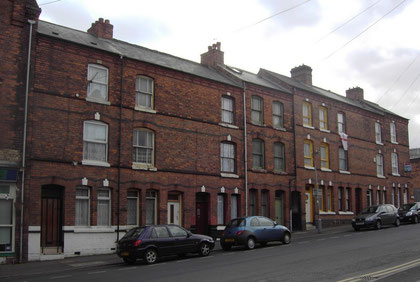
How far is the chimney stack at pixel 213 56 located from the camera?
32.2 metres

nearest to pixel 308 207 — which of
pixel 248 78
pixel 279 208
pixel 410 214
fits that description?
pixel 279 208

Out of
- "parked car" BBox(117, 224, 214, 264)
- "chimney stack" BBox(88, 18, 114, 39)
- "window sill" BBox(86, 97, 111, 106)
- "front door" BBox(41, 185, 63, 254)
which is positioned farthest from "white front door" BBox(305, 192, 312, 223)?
"front door" BBox(41, 185, 63, 254)

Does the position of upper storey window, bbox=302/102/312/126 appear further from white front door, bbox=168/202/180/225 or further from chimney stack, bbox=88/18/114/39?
chimney stack, bbox=88/18/114/39

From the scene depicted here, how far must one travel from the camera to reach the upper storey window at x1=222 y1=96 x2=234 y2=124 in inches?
1120

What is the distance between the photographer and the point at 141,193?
23.6 m

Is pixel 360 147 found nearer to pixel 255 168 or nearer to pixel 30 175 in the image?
pixel 255 168

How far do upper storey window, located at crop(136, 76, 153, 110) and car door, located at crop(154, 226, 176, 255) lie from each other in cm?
815

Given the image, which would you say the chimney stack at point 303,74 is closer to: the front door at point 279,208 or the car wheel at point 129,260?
the front door at point 279,208

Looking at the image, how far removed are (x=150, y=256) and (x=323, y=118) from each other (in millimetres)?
22727

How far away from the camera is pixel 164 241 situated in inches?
704

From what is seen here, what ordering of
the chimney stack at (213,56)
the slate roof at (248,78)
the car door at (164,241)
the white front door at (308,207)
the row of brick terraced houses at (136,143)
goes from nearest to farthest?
the car door at (164,241) → the row of brick terraced houses at (136,143) → the slate roof at (248,78) → the chimney stack at (213,56) → the white front door at (308,207)

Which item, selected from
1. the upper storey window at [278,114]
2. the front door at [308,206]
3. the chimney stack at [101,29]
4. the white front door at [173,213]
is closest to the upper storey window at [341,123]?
the front door at [308,206]

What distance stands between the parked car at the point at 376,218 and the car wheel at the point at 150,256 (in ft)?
51.9

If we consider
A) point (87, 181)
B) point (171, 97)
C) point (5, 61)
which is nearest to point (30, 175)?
point (87, 181)
